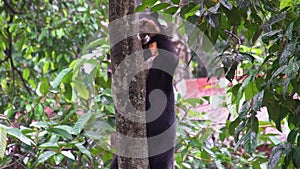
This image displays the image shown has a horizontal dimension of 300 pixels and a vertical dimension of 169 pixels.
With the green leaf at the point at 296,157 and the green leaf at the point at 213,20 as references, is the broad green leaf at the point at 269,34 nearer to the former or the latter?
→ the green leaf at the point at 213,20

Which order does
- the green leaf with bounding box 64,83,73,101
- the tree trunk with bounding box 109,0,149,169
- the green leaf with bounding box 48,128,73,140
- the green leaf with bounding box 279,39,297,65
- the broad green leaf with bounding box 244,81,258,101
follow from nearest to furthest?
the green leaf with bounding box 279,39,297,65, the tree trunk with bounding box 109,0,149,169, the broad green leaf with bounding box 244,81,258,101, the green leaf with bounding box 48,128,73,140, the green leaf with bounding box 64,83,73,101

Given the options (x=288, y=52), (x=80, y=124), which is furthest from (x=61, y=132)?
(x=288, y=52)

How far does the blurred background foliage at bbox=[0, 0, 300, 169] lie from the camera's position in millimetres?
1164

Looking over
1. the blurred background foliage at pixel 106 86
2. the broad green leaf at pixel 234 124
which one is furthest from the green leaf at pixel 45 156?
the broad green leaf at pixel 234 124

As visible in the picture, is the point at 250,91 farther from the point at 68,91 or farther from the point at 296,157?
the point at 68,91

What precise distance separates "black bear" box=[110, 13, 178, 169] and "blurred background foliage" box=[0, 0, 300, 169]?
14 centimetres

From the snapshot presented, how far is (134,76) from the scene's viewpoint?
1.27 meters

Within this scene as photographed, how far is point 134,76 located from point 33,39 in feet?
5.69

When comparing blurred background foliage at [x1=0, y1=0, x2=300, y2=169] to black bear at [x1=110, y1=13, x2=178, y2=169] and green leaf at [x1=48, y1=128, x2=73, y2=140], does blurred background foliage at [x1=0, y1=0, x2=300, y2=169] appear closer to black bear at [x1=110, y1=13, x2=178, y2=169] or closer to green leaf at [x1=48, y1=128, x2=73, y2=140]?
green leaf at [x1=48, y1=128, x2=73, y2=140]

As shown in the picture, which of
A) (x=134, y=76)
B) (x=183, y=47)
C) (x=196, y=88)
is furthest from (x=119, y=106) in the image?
(x=183, y=47)

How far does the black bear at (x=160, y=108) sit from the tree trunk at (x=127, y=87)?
1.91ft

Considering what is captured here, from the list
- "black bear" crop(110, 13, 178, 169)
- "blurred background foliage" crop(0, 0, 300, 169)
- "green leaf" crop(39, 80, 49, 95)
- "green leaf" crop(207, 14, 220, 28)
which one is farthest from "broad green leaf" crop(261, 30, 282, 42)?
"green leaf" crop(39, 80, 49, 95)

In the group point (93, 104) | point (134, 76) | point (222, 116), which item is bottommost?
point (222, 116)

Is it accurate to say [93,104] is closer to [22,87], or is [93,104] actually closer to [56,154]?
[56,154]
